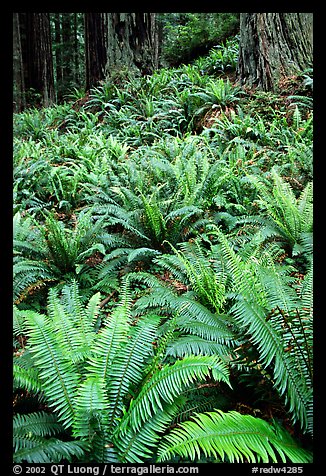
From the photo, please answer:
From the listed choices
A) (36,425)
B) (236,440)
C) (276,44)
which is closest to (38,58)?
(276,44)

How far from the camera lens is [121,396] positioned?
1.90 m

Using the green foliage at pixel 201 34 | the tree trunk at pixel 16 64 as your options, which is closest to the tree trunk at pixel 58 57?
the green foliage at pixel 201 34

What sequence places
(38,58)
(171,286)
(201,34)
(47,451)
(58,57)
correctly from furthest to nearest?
(58,57), (38,58), (201,34), (171,286), (47,451)

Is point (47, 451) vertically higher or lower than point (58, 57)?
lower

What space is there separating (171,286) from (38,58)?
432 inches

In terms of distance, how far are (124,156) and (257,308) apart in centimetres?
414

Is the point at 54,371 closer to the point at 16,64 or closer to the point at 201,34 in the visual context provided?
the point at 16,64

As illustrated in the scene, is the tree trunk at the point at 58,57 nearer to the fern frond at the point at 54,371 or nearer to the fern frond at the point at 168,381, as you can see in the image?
the fern frond at the point at 54,371

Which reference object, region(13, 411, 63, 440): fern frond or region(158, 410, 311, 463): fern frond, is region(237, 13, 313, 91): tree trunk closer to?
region(158, 410, 311, 463): fern frond

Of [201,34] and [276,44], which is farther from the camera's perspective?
[201,34]

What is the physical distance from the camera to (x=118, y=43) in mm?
8789
